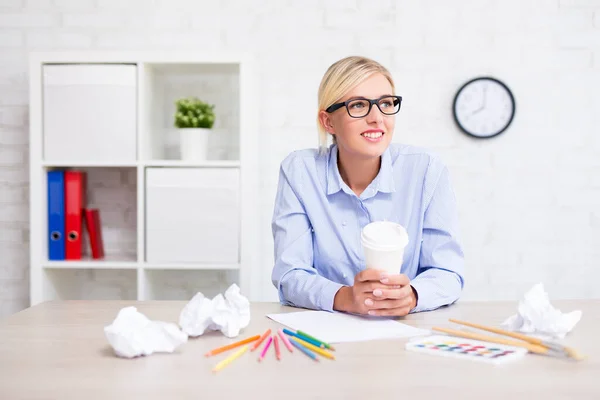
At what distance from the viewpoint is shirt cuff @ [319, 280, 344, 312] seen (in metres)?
1.51

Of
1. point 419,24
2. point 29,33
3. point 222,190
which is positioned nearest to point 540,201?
point 419,24

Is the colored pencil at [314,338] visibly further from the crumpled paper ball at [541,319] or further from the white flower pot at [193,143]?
the white flower pot at [193,143]

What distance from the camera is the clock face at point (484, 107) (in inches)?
118

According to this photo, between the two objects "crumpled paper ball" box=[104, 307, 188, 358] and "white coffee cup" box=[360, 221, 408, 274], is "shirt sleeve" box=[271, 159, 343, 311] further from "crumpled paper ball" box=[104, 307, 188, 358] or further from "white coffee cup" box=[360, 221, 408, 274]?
"crumpled paper ball" box=[104, 307, 188, 358]

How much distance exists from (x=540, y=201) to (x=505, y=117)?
42 cm

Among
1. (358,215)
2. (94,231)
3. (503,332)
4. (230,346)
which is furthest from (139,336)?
(94,231)

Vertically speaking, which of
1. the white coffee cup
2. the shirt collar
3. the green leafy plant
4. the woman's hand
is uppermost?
the green leafy plant

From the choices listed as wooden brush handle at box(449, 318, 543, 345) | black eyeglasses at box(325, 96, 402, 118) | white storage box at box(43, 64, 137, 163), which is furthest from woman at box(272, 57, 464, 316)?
white storage box at box(43, 64, 137, 163)

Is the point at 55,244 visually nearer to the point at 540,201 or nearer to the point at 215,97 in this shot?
the point at 215,97

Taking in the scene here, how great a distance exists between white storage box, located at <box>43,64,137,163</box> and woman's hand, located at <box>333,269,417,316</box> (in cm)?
161

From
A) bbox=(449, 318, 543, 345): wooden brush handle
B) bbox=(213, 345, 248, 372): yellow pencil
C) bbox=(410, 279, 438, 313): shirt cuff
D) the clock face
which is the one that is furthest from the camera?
the clock face

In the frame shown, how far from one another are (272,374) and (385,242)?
1.40ft

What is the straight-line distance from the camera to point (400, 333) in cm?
126

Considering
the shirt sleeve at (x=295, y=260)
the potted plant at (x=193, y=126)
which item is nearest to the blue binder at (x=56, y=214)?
the potted plant at (x=193, y=126)
